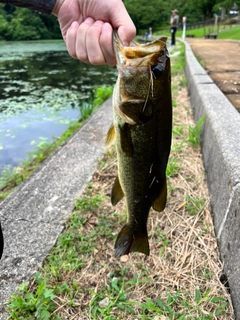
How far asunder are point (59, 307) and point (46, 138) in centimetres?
520

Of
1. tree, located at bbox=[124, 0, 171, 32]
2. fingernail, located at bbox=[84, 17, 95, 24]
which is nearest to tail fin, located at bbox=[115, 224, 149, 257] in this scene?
fingernail, located at bbox=[84, 17, 95, 24]

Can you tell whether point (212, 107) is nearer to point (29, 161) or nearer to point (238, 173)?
point (238, 173)

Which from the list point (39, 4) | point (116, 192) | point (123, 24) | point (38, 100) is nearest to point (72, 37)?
point (123, 24)

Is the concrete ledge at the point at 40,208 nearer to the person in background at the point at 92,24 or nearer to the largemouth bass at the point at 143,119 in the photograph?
the largemouth bass at the point at 143,119

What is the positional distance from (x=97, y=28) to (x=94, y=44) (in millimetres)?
100

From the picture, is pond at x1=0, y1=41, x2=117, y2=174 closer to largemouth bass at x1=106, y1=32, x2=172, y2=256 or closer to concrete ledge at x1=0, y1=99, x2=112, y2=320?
concrete ledge at x1=0, y1=99, x2=112, y2=320

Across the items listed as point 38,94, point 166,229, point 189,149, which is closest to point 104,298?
point 166,229

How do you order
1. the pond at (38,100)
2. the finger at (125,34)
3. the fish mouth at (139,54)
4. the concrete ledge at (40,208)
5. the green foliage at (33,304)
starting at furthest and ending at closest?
the pond at (38,100)
the concrete ledge at (40,208)
the green foliage at (33,304)
the finger at (125,34)
the fish mouth at (139,54)

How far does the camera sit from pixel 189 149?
3.77 m

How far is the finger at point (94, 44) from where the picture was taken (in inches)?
66.4

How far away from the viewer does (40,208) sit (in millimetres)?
3037

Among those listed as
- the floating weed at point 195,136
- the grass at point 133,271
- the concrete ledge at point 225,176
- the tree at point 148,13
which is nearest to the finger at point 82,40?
the concrete ledge at point 225,176

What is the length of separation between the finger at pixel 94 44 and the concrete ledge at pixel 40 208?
1565 mm

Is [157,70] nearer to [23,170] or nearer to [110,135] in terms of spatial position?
[110,135]
